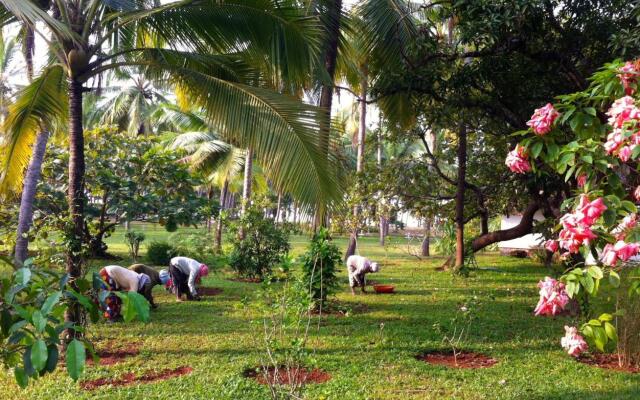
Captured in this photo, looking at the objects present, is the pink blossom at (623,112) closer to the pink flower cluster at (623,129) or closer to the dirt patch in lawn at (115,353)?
the pink flower cluster at (623,129)

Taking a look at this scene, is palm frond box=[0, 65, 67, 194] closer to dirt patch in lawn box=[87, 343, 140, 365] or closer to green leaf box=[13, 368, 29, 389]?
dirt patch in lawn box=[87, 343, 140, 365]

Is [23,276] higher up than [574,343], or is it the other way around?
[23,276]

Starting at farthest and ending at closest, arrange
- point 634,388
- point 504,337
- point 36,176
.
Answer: point 36,176 → point 504,337 → point 634,388

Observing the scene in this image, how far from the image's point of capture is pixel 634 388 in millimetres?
4879

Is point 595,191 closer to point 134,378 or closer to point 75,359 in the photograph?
point 75,359

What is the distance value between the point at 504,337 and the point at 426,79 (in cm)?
356

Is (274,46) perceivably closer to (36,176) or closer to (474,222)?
(36,176)

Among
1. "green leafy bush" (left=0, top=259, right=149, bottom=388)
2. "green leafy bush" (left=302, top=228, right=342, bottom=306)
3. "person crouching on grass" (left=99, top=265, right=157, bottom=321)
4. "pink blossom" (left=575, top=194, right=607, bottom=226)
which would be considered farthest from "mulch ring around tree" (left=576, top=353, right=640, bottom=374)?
"person crouching on grass" (left=99, top=265, right=157, bottom=321)

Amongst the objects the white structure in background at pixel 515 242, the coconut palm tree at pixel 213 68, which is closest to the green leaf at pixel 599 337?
the coconut palm tree at pixel 213 68

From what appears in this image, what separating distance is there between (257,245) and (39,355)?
10.1 metres

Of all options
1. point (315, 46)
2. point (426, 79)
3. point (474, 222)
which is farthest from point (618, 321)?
Answer: point (474, 222)

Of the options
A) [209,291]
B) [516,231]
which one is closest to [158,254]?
[209,291]

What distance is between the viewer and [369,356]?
19.1 ft

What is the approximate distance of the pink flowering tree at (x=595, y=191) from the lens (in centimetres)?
244
